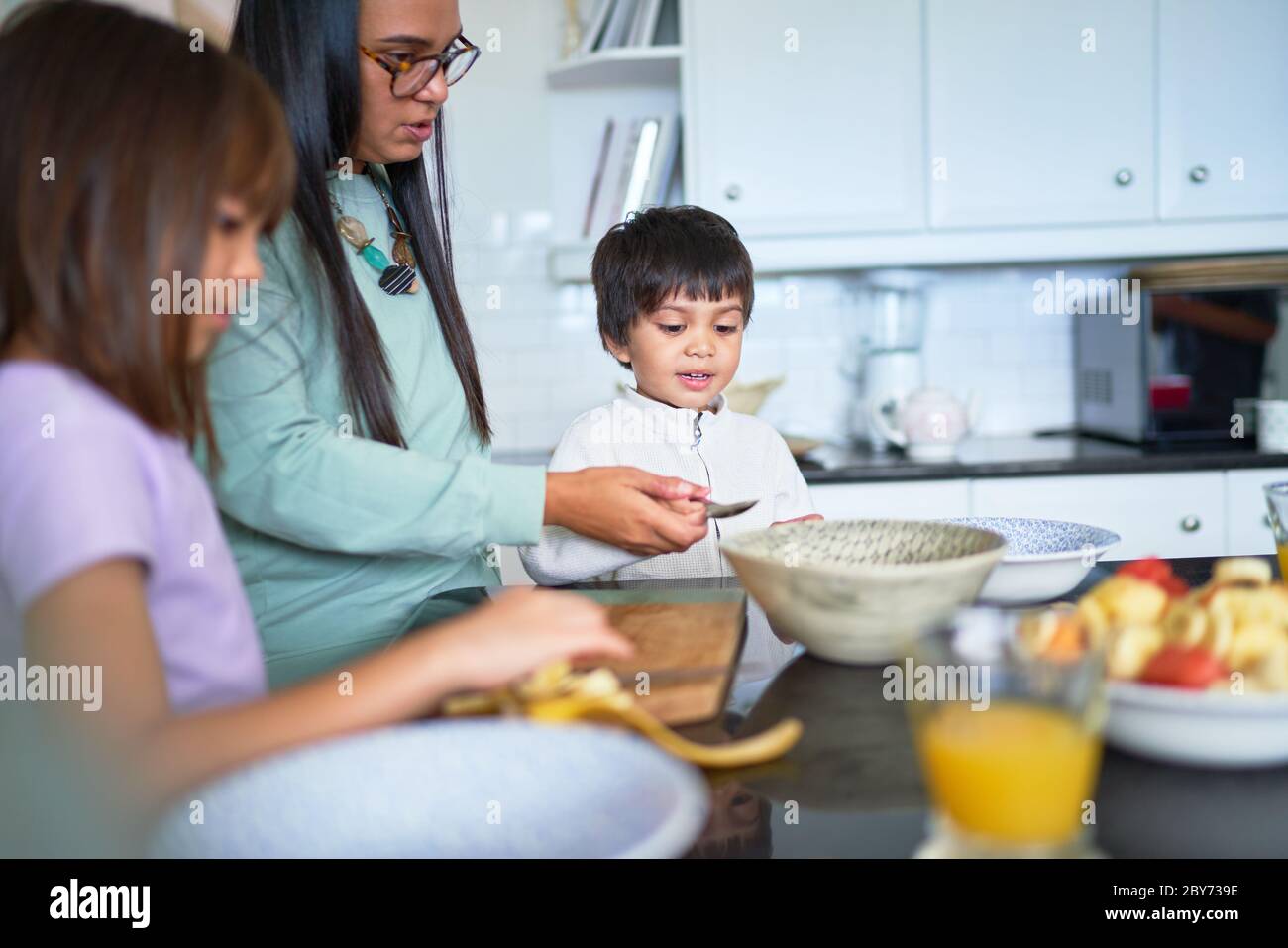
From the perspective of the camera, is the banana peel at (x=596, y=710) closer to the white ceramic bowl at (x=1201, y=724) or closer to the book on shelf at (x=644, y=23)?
the white ceramic bowl at (x=1201, y=724)

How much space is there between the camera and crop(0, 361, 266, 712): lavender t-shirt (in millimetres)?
738

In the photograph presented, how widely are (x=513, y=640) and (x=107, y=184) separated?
427 mm

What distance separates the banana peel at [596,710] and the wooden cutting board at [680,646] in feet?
0.21

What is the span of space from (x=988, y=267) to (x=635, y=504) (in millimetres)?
2262

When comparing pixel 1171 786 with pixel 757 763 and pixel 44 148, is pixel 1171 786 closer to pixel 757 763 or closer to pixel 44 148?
pixel 757 763

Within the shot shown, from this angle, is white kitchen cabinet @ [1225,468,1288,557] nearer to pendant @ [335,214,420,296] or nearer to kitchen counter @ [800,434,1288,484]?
kitchen counter @ [800,434,1288,484]

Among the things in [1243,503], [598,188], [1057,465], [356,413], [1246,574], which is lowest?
[1243,503]

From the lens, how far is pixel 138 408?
83cm

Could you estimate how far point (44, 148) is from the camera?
0.80 meters

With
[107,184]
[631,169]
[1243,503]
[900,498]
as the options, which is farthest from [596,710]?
[631,169]

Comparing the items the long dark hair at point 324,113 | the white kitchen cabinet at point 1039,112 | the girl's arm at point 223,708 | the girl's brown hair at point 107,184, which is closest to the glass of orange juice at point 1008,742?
the girl's arm at point 223,708

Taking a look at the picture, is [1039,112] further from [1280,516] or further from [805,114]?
[1280,516]

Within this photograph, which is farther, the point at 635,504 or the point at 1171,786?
the point at 635,504

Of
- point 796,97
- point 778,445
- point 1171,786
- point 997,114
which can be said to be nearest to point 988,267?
point 997,114
